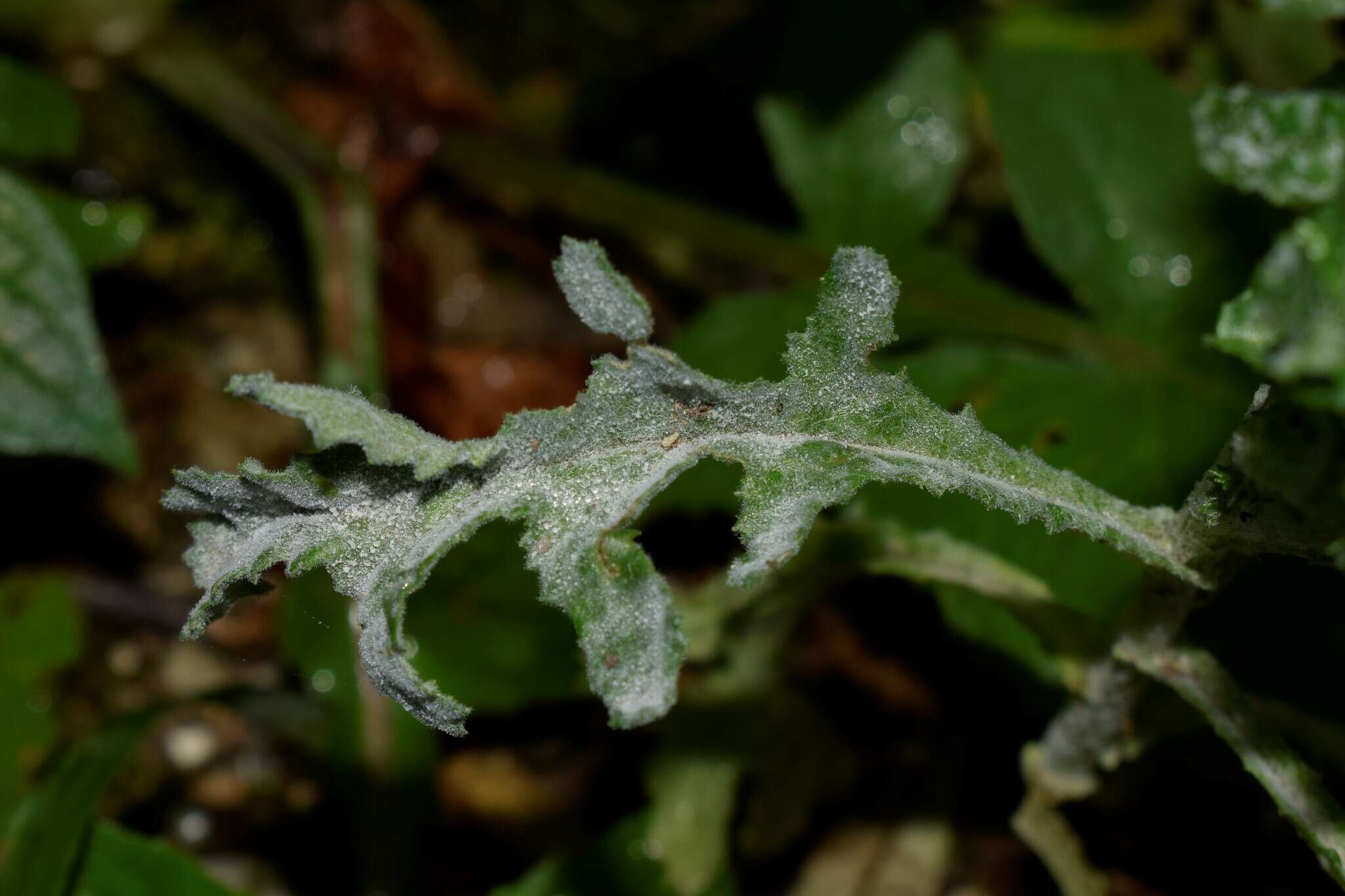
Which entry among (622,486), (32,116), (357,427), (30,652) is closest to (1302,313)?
(622,486)

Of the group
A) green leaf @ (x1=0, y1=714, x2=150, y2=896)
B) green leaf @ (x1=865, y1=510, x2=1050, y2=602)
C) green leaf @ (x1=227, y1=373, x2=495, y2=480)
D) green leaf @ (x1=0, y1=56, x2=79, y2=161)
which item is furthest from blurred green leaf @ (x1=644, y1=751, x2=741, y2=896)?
green leaf @ (x1=0, y1=56, x2=79, y2=161)

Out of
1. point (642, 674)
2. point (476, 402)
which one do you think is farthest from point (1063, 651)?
point (476, 402)

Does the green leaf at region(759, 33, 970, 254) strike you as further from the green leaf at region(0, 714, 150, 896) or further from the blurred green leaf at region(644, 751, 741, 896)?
the green leaf at region(0, 714, 150, 896)

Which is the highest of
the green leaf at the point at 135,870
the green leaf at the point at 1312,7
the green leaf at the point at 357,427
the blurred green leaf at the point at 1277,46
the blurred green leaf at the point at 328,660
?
the blurred green leaf at the point at 1277,46

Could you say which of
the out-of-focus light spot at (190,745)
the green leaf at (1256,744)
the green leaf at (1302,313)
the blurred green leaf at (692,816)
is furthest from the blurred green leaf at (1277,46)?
the out-of-focus light spot at (190,745)

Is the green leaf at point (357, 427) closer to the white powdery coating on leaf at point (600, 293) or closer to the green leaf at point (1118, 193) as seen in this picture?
the white powdery coating on leaf at point (600, 293)
